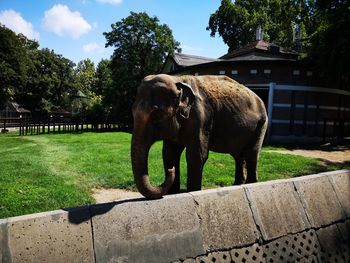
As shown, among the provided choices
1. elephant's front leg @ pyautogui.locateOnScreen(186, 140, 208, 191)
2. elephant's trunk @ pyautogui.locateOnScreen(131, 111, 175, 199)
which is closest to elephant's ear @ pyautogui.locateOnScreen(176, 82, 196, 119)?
elephant's front leg @ pyautogui.locateOnScreen(186, 140, 208, 191)

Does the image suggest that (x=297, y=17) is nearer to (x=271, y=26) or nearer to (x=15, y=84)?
(x=271, y=26)

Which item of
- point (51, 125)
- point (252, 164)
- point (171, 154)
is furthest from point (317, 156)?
point (51, 125)

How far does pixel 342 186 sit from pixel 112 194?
4.12 m

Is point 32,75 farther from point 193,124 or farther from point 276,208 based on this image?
point 276,208

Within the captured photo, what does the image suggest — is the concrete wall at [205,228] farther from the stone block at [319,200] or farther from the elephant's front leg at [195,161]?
the elephant's front leg at [195,161]

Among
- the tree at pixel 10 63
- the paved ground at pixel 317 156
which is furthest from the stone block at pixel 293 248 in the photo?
the tree at pixel 10 63

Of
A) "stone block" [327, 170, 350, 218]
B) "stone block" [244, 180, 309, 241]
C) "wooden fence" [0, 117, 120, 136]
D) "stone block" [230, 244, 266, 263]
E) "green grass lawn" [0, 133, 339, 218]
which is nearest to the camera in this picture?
"stone block" [230, 244, 266, 263]

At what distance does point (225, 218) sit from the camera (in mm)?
4367

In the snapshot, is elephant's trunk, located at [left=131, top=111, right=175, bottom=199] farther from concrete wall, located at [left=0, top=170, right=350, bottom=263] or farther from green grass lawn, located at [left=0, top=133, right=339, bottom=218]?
green grass lawn, located at [left=0, top=133, right=339, bottom=218]

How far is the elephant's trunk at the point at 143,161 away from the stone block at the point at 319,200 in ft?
6.83

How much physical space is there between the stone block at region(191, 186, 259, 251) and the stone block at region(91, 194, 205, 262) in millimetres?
120

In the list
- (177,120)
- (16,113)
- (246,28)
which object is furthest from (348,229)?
(16,113)

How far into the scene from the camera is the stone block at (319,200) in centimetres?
502

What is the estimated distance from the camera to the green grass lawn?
627 centimetres
